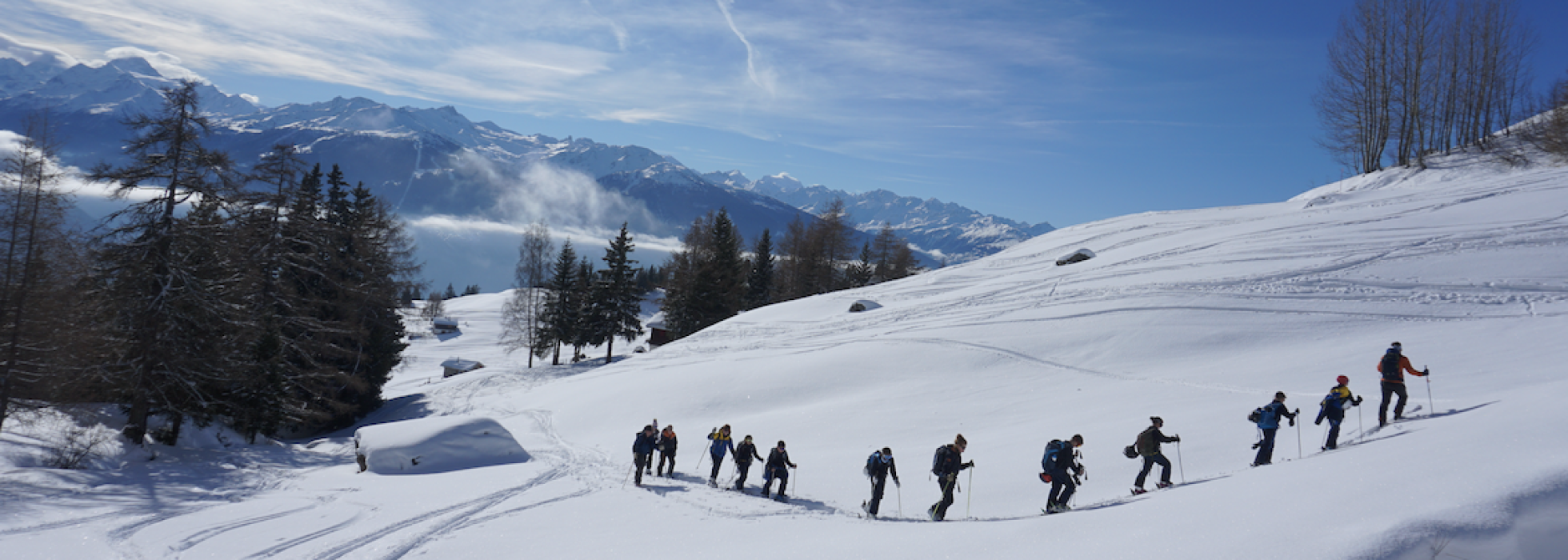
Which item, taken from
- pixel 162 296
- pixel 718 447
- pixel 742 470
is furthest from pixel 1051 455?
pixel 162 296

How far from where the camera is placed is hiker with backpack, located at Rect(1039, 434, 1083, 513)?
416 inches

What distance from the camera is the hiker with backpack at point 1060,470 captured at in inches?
416

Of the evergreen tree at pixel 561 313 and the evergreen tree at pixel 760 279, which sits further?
the evergreen tree at pixel 760 279

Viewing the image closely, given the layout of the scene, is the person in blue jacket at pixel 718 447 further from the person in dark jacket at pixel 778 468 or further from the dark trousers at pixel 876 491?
the dark trousers at pixel 876 491

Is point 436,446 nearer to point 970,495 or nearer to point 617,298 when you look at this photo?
point 970,495

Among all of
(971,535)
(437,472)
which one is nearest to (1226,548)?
(971,535)

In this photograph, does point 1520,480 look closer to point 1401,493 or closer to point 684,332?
point 1401,493

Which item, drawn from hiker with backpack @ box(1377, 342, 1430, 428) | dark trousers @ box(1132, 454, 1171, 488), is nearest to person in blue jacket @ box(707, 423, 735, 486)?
dark trousers @ box(1132, 454, 1171, 488)

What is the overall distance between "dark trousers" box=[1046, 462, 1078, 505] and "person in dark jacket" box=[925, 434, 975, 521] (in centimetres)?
133

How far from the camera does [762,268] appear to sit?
57.7 metres

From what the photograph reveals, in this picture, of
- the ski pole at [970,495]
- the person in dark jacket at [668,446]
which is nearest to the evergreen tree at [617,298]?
the person in dark jacket at [668,446]

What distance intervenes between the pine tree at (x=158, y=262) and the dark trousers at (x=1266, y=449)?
25894mm

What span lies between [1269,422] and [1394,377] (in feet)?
10.2

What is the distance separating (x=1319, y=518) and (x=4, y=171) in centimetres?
2614
